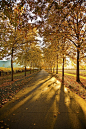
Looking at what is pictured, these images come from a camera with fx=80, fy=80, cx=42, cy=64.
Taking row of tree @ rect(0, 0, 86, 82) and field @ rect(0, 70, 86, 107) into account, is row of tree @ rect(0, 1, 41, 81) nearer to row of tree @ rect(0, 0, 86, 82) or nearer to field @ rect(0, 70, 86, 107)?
row of tree @ rect(0, 0, 86, 82)

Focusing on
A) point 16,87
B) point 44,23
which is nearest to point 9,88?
point 16,87

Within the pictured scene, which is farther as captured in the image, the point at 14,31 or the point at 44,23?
the point at 14,31

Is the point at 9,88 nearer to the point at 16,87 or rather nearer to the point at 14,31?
the point at 16,87

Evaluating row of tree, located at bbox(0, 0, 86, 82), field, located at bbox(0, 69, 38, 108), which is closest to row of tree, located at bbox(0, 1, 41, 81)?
row of tree, located at bbox(0, 0, 86, 82)

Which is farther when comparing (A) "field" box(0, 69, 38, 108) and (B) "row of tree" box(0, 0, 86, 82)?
(A) "field" box(0, 69, 38, 108)

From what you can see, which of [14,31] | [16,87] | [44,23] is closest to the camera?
[44,23]

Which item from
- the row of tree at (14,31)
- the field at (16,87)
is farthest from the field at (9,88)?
the row of tree at (14,31)

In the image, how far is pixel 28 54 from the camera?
16891 millimetres

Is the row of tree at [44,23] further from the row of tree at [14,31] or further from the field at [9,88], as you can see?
the field at [9,88]

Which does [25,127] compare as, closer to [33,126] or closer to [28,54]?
[33,126]

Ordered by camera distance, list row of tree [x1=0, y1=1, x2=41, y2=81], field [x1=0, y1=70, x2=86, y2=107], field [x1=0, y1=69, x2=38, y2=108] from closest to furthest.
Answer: row of tree [x1=0, y1=1, x2=41, y2=81] → field [x1=0, y1=69, x2=38, y2=108] → field [x1=0, y1=70, x2=86, y2=107]

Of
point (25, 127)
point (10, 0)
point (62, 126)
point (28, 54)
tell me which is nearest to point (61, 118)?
point (62, 126)

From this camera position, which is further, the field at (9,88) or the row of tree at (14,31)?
the field at (9,88)

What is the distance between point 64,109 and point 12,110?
2416 mm
